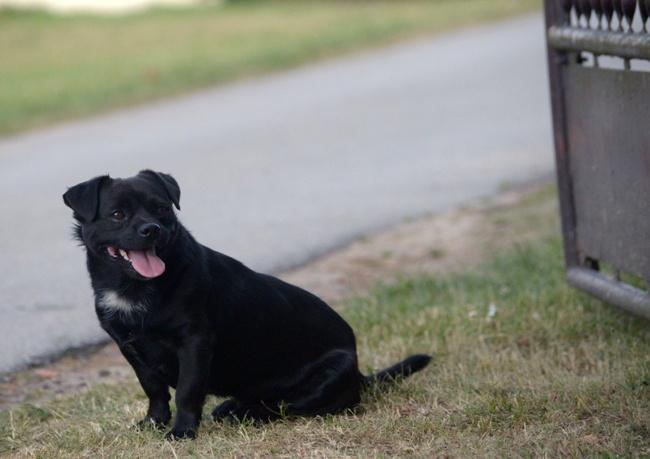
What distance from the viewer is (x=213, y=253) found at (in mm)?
4398

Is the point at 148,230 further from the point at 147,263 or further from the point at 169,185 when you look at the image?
the point at 169,185

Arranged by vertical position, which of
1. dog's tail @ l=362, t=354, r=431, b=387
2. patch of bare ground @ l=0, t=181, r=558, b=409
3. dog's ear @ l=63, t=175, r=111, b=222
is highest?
dog's ear @ l=63, t=175, r=111, b=222

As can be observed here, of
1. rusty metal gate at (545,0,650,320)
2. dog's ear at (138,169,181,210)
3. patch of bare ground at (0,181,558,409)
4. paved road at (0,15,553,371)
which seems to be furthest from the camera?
paved road at (0,15,553,371)

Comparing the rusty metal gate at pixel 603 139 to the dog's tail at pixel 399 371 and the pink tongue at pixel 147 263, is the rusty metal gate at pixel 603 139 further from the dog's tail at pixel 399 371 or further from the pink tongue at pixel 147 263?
the pink tongue at pixel 147 263

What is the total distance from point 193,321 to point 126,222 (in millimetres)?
434

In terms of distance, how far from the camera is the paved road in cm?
726

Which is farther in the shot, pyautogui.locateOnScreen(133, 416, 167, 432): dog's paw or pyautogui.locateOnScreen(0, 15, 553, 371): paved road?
pyautogui.locateOnScreen(0, 15, 553, 371): paved road

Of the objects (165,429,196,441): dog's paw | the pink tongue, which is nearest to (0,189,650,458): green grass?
(165,429,196,441): dog's paw

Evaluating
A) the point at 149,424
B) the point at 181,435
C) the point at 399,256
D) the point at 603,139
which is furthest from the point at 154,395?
the point at 399,256

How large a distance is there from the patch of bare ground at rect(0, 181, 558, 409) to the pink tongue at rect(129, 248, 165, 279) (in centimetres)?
132

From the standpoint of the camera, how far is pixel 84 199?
13.6 ft

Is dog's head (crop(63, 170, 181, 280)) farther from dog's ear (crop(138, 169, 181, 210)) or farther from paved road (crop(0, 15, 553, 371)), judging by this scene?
paved road (crop(0, 15, 553, 371))

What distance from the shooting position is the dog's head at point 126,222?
158 inches

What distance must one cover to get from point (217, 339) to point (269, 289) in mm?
342
